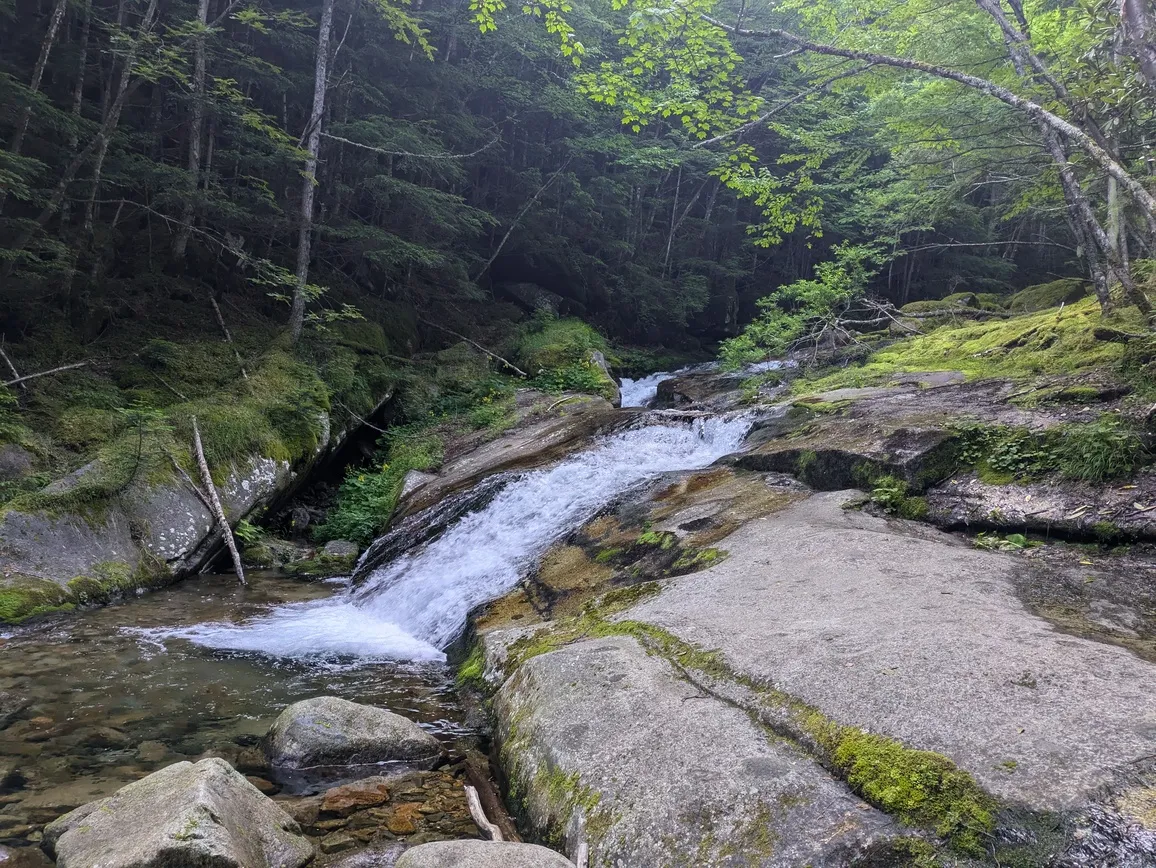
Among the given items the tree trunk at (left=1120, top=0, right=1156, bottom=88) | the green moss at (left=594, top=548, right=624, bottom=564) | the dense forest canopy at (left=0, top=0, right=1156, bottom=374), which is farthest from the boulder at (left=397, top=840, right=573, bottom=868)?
the tree trunk at (left=1120, top=0, right=1156, bottom=88)

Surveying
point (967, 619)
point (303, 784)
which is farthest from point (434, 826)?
point (967, 619)

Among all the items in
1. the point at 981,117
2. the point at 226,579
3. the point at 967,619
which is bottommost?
the point at 226,579

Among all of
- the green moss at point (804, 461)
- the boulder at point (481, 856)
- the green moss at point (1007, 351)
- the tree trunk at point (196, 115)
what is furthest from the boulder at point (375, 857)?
the tree trunk at point (196, 115)

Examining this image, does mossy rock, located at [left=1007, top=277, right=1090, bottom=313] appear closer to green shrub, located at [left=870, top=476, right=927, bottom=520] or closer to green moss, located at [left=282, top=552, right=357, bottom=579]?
green shrub, located at [left=870, top=476, right=927, bottom=520]

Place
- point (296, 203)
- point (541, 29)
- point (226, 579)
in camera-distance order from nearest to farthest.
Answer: point (226, 579), point (296, 203), point (541, 29)

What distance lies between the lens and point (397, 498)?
37.3 feet

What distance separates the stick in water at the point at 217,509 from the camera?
8.87m

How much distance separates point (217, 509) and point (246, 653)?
353cm

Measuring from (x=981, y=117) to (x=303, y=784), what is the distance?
1397 centimetres

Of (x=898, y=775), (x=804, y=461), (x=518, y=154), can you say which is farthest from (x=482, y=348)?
(x=898, y=775)

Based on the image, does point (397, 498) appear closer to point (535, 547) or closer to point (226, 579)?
point (226, 579)

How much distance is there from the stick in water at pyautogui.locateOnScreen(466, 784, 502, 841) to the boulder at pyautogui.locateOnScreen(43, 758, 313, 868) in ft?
2.58

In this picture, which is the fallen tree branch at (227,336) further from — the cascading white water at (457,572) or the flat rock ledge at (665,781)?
the flat rock ledge at (665,781)

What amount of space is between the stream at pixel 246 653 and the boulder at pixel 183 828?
2.13 feet
